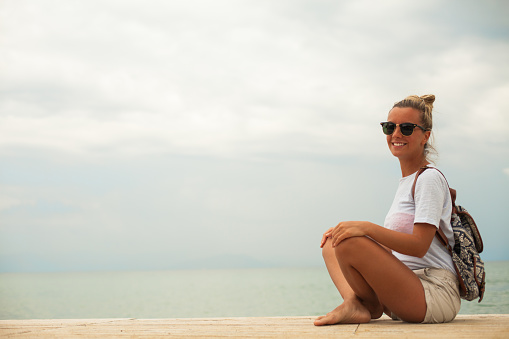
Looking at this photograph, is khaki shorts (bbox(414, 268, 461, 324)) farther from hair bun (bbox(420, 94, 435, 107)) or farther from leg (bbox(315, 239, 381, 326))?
hair bun (bbox(420, 94, 435, 107))

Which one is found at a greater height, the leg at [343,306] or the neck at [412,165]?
the neck at [412,165]

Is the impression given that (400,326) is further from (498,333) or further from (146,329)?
(146,329)

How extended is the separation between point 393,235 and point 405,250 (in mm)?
116

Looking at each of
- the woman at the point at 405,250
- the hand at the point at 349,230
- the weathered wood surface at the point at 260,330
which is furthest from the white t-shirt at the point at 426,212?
the weathered wood surface at the point at 260,330

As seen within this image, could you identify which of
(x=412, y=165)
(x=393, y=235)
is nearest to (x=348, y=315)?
(x=393, y=235)

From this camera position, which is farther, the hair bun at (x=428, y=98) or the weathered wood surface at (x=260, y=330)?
the hair bun at (x=428, y=98)

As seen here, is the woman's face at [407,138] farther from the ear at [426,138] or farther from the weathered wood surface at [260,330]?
the weathered wood surface at [260,330]

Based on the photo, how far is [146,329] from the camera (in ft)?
10.9

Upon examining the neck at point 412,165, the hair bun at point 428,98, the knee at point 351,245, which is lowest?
the knee at point 351,245

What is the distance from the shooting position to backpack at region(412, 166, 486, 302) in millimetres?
3375

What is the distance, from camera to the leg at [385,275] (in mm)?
3223

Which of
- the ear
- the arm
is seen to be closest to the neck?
the ear

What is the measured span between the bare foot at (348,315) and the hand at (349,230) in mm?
448

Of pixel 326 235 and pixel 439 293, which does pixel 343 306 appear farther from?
pixel 439 293
